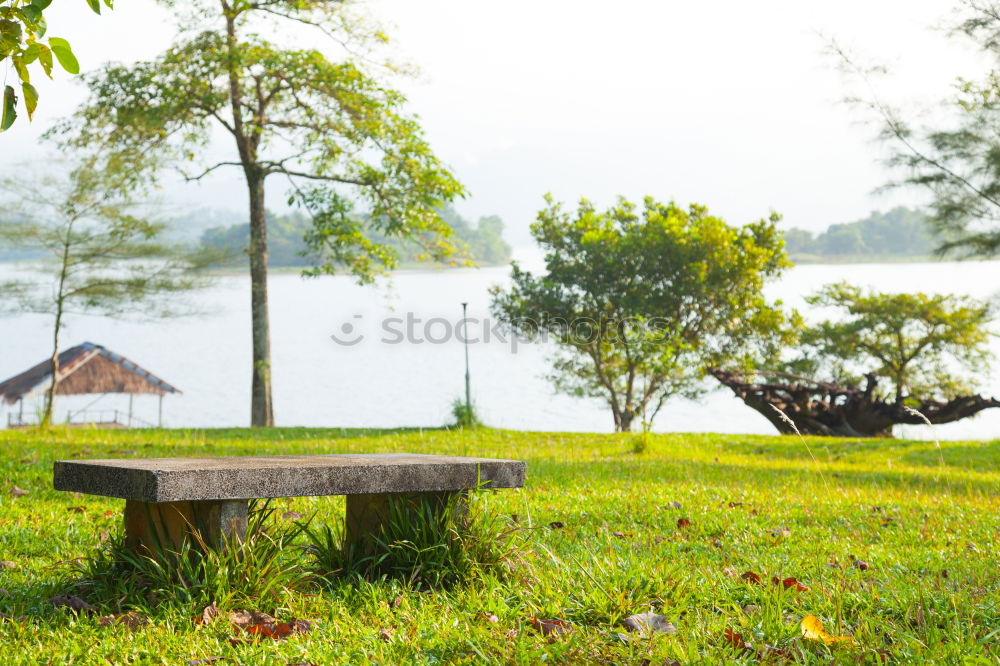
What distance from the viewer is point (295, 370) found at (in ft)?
74.6

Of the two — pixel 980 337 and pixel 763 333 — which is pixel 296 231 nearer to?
pixel 763 333

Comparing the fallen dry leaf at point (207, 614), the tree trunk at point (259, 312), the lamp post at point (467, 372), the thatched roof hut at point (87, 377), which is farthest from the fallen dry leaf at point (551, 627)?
the thatched roof hut at point (87, 377)

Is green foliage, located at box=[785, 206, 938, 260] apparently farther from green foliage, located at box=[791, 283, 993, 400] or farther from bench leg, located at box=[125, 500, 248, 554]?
bench leg, located at box=[125, 500, 248, 554]

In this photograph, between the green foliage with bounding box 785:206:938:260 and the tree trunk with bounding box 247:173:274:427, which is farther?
the green foliage with bounding box 785:206:938:260

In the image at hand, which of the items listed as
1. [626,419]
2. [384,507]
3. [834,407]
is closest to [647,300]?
[626,419]

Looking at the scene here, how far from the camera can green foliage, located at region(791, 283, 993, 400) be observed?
20.5 meters

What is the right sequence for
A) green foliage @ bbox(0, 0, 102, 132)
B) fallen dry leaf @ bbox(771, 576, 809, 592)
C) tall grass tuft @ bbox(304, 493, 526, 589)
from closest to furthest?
green foliage @ bbox(0, 0, 102, 132)
fallen dry leaf @ bbox(771, 576, 809, 592)
tall grass tuft @ bbox(304, 493, 526, 589)

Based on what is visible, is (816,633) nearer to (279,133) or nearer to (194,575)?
(194,575)

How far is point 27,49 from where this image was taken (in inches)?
116

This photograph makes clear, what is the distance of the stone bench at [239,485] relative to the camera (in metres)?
3.20

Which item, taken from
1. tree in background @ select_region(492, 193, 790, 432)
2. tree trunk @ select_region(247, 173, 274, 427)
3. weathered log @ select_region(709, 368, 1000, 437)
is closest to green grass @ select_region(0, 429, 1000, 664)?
weathered log @ select_region(709, 368, 1000, 437)

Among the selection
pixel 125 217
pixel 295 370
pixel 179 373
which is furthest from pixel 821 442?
pixel 179 373

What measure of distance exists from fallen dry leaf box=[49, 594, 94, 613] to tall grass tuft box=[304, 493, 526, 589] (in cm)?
88

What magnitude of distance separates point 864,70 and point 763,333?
7514 millimetres
